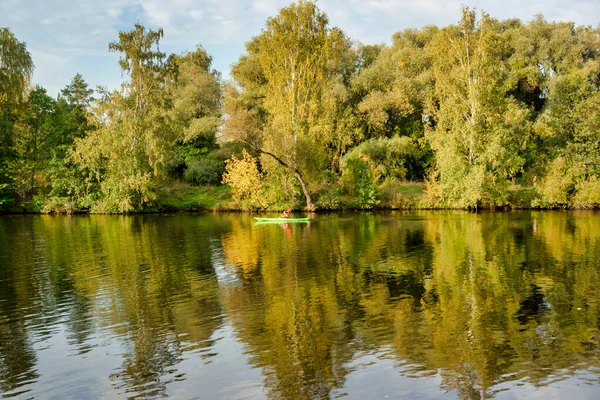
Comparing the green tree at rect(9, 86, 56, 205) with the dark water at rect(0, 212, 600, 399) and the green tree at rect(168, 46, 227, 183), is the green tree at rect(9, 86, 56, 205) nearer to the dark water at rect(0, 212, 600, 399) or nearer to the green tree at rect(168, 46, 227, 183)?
the green tree at rect(168, 46, 227, 183)

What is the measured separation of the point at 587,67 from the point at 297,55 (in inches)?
1224

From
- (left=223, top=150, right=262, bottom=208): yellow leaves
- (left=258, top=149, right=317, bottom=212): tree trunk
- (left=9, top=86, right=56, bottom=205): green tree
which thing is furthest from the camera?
(left=9, top=86, right=56, bottom=205): green tree

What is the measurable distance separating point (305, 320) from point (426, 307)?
3589 millimetres

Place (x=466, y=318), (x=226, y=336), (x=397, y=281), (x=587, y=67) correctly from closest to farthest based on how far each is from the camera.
Answer: (x=226, y=336) → (x=466, y=318) → (x=397, y=281) → (x=587, y=67)

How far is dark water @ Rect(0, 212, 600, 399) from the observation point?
9578 millimetres

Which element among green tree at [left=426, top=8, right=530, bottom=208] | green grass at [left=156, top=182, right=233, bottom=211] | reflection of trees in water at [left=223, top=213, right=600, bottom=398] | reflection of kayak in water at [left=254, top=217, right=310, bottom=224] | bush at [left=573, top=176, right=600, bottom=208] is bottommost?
reflection of trees in water at [left=223, top=213, right=600, bottom=398]

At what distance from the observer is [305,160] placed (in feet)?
161

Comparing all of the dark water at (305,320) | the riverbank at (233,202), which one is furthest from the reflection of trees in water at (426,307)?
the riverbank at (233,202)

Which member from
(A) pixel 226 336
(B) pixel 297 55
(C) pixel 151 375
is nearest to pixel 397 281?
(A) pixel 226 336

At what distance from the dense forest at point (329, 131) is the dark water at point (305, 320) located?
20.2 meters

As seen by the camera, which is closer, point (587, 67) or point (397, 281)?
point (397, 281)

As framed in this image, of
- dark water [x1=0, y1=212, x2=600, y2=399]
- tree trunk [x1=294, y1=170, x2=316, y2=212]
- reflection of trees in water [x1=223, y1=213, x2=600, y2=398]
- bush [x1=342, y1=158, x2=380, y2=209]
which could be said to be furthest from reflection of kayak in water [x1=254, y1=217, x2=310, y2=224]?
bush [x1=342, y1=158, x2=380, y2=209]

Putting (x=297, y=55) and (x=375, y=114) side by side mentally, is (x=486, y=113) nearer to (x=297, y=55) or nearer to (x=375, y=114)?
(x=375, y=114)

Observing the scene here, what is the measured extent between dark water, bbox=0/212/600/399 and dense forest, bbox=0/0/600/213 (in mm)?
20207
